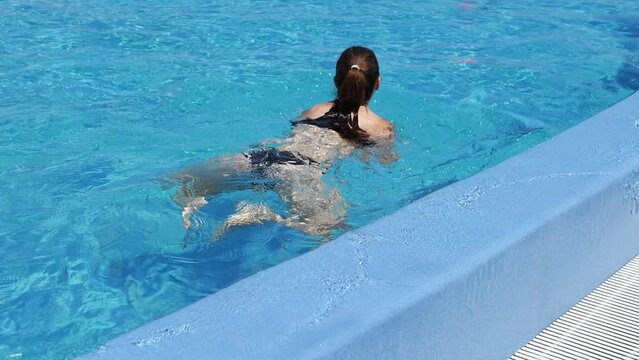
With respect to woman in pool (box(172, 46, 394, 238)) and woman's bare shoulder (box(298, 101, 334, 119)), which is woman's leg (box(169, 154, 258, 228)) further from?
woman's bare shoulder (box(298, 101, 334, 119))

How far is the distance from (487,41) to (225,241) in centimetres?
472

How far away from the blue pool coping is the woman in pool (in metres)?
1.18

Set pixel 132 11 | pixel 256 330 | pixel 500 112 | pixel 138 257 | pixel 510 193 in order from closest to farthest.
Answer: pixel 256 330, pixel 510 193, pixel 138 257, pixel 500 112, pixel 132 11

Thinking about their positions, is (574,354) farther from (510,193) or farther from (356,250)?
(356,250)

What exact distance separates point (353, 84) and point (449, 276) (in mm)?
2117

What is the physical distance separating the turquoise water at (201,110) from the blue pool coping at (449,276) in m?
1.19

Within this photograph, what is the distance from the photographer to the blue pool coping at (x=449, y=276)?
2129 millimetres

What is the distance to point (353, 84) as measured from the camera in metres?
4.41

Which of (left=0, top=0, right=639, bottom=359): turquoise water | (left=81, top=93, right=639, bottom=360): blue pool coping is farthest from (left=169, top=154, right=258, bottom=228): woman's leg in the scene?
(left=81, top=93, right=639, bottom=360): blue pool coping

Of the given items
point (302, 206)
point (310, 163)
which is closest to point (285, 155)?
point (310, 163)

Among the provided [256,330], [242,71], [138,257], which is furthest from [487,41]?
[256,330]

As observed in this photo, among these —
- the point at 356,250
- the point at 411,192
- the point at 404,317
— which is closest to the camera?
the point at 404,317

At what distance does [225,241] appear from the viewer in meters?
4.01

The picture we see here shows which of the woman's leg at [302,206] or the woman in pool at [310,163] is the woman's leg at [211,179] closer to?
the woman in pool at [310,163]
